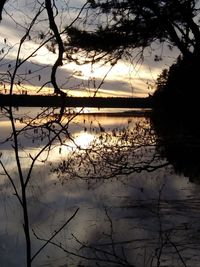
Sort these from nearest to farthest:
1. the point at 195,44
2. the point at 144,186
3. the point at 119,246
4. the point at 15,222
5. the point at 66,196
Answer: the point at 119,246
the point at 15,222
the point at 66,196
the point at 144,186
the point at 195,44

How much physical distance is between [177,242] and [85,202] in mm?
2547

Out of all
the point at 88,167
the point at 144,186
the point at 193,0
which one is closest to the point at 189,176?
the point at 144,186

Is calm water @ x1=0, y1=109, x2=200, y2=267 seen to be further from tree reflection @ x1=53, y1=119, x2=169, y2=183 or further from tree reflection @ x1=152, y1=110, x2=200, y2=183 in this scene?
tree reflection @ x1=152, y1=110, x2=200, y2=183

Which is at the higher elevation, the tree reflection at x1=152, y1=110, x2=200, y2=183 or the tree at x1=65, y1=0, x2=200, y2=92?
the tree at x1=65, y1=0, x2=200, y2=92

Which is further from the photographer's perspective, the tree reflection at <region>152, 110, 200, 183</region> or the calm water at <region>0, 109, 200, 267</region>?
the tree reflection at <region>152, 110, 200, 183</region>

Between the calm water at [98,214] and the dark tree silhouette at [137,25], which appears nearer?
the calm water at [98,214]

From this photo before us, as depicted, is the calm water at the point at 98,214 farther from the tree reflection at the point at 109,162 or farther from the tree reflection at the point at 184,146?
the tree reflection at the point at 184,146

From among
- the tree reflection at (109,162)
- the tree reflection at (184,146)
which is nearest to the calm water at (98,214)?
the tree reflection at (109,162)

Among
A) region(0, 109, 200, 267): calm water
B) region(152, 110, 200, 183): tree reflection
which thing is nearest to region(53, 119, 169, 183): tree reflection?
region(0, 109, 200, 267): calm water

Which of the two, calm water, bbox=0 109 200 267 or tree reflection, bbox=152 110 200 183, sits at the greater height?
tree reflection, bbox=152 110 200 183

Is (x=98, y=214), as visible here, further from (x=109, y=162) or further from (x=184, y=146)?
(x=184, y=146)

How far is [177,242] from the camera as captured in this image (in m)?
5.55

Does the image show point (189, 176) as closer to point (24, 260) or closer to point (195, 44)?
point (195, 44)

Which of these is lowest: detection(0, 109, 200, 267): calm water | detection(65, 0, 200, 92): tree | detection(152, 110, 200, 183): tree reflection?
detection(0, 109, 200, 267): calm water
